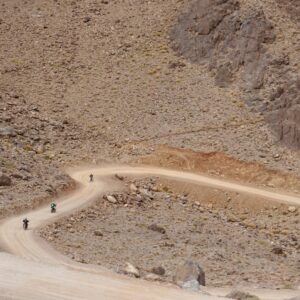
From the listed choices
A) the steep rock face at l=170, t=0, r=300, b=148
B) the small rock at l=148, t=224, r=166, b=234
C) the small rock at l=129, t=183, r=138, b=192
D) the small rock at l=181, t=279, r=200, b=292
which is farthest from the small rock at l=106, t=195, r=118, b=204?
the steep rock face at l=170, t=0, r=300, b=148

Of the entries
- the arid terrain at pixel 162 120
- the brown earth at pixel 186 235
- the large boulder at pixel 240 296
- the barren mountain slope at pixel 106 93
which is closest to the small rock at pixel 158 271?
the brown earth at pixel 186 235

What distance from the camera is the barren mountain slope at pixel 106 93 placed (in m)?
39.3

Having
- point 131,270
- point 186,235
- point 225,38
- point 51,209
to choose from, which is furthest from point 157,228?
point 225,38

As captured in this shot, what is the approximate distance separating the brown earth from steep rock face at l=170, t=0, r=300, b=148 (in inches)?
342

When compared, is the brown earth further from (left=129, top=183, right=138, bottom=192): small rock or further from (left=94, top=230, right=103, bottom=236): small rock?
Result: (left=129, top=183, right=138, bottom=192): small rock

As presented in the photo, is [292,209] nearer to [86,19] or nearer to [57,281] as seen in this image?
[57,281]

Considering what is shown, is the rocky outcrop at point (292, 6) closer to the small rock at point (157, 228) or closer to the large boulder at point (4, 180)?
the small rock at point (157, 228)

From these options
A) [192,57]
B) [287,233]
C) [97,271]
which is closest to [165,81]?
[192,57]

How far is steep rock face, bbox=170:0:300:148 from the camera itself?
1651 inches

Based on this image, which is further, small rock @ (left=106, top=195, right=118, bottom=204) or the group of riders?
small rock @ (left=106, top=195, right=118, bottom=204)

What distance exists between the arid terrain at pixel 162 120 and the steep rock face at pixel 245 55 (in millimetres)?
94

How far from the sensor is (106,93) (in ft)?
156

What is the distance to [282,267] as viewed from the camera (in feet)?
81.4

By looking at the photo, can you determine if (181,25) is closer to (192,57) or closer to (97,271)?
(192,57)
